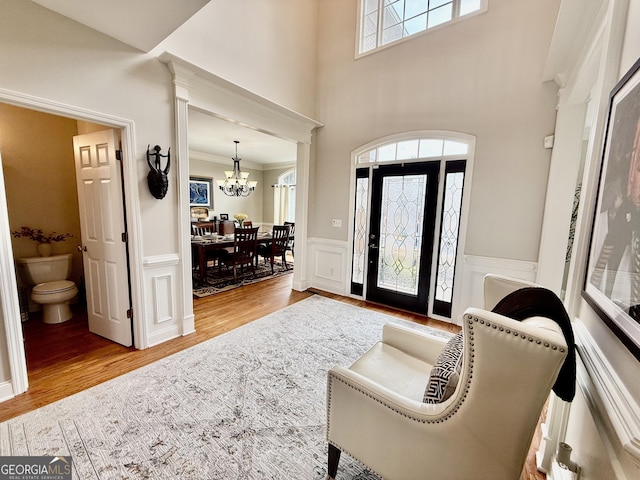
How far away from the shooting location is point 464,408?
2.92ft

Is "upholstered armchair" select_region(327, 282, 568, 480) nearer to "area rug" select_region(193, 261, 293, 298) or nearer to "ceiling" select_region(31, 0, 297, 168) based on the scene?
"ceiling" select_region(31, 0, 297, 168)

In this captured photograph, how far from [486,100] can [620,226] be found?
260 centimetres

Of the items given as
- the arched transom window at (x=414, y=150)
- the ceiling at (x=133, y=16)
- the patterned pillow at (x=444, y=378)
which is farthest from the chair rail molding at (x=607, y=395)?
the ceiling at (x=133, y=16)

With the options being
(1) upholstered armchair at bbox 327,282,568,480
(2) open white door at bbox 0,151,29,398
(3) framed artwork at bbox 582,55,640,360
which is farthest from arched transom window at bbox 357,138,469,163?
(2) open white door at bbox 0,151,29,398

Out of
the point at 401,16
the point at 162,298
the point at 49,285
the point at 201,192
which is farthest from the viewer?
the point at 201,192

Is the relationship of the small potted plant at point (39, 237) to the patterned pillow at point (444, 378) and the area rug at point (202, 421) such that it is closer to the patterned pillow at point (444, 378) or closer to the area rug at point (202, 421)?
the area rug at point (202, 421)

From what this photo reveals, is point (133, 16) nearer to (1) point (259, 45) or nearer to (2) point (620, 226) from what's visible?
(1) point (259, 45)

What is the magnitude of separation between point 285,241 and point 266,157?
10.8 feet

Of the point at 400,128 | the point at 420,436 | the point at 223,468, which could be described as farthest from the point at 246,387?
the point at 400,128

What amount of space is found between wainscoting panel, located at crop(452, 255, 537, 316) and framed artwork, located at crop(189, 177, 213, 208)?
6705mm

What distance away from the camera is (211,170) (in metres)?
7.55

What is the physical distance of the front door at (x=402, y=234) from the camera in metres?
3.32

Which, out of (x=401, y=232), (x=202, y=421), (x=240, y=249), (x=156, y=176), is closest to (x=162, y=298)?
(x=156, y=176)

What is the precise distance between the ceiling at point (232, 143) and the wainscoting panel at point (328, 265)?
6.71 ft
